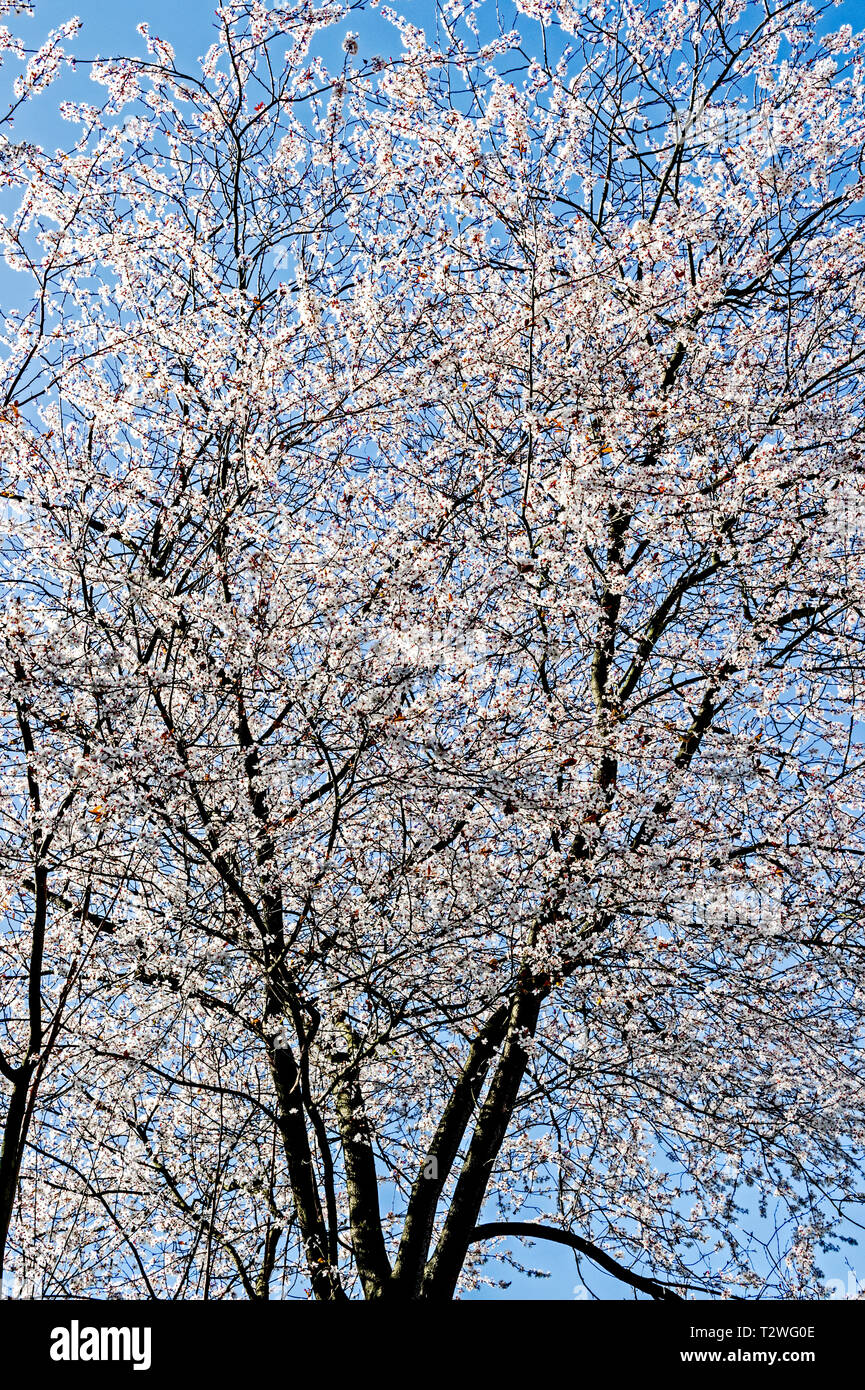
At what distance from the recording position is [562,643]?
714cm

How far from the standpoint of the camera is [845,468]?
6430 mm

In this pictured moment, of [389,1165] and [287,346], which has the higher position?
[287,346]

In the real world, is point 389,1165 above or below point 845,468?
below

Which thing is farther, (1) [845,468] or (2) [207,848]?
(1) [845,468]

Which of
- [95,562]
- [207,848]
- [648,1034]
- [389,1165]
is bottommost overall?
[389,1165]

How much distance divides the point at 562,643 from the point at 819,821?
224cm

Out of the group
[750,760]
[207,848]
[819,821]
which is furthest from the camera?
[819,821]

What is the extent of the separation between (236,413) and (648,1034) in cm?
488

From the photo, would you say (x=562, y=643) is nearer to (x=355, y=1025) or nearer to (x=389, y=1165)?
(x=355, y=1025)

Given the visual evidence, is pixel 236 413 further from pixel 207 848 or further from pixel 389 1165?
pixel 389 1165

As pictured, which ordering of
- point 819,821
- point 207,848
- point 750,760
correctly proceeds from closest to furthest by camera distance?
point 207,848
point 750,760
point 819,821
